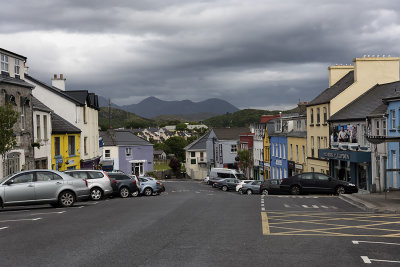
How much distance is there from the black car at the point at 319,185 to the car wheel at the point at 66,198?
16617mm

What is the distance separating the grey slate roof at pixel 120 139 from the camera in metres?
78.3

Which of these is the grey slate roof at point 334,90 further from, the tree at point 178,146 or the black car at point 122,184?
the tree at point 178,146

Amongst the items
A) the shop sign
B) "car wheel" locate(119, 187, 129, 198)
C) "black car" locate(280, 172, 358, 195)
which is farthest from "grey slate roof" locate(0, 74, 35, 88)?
the shop sign

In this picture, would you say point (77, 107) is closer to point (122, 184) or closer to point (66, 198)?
point (122, 184)

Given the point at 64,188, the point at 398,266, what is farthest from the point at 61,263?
the point at 64,188

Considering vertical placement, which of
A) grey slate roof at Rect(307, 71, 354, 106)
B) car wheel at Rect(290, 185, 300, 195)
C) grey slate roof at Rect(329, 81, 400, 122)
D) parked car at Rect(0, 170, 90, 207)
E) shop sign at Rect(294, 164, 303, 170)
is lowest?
Result: car wheel at Rect(290, 185, 300, 195)

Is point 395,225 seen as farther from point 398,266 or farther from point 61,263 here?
point 61,263

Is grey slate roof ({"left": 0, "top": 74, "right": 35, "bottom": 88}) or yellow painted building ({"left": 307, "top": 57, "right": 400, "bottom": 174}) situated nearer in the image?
grey slate roof ({"left": 0, "top": 74, "right": 35, "bottom": 88})

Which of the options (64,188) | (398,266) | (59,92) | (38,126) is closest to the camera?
(398,266)

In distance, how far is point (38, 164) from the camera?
122 ft

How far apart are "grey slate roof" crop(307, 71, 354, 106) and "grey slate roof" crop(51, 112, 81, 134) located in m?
23.0

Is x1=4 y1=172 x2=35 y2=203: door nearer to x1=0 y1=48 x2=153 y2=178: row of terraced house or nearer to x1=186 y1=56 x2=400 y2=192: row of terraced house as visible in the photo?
x1=0 y1=48 x2=153 y2=178: row of terraced house

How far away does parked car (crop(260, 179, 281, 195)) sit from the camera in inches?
1403

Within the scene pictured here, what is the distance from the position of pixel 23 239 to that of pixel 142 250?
3.38m
